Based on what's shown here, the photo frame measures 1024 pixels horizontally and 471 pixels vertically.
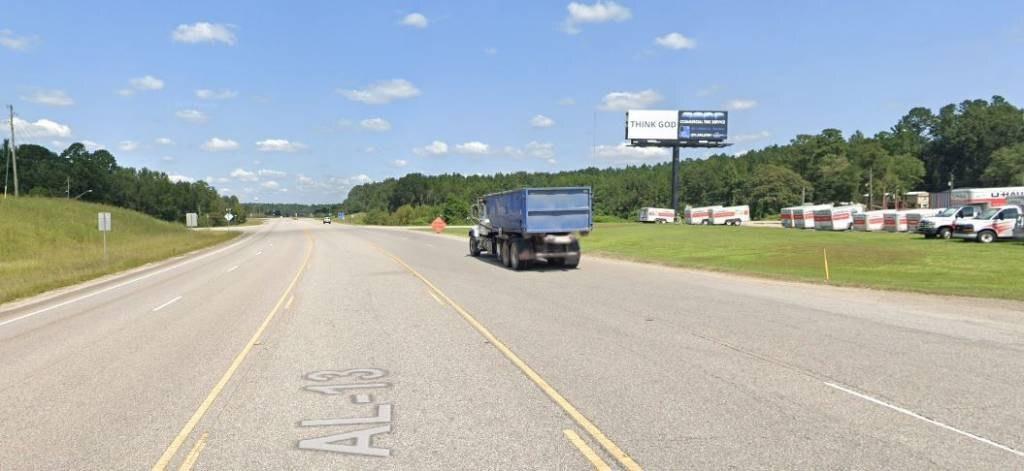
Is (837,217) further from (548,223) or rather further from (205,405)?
(205,405)

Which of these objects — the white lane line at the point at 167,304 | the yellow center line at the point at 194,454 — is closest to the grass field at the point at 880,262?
the yellow center line at the point at 194,454

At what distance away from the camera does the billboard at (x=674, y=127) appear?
9106 centimetres

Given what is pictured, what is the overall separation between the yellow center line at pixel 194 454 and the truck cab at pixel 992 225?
1464 inches

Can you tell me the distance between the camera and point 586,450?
211 inches

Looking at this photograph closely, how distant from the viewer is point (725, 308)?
14.0m

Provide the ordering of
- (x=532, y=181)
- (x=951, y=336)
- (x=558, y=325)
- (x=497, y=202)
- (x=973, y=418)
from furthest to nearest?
(x=532, y=181)
(x=497, y=202)
(x=558, y=325)
(x=951, y=336)
(x=973, y=418)

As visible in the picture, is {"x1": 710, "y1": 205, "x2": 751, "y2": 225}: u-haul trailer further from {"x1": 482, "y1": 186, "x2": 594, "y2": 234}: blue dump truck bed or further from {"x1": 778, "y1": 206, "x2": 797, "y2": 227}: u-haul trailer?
{"x1": 482, "y1": 186, "x2": 594, "y2": 234}: blue dump truck bed

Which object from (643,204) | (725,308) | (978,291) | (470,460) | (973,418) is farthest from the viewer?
(643,204)

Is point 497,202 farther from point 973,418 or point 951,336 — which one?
point 973,418

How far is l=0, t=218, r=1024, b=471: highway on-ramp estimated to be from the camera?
5422 millimetres

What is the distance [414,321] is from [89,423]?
6.58 m

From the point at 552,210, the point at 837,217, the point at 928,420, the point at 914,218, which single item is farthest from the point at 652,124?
the point at 928,420

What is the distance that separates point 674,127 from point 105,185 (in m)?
129

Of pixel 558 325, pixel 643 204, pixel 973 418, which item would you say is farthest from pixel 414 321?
pixel 643 204
